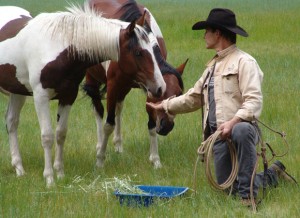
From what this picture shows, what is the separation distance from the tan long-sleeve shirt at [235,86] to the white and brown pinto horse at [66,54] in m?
0.97

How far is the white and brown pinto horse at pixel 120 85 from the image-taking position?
272 inches

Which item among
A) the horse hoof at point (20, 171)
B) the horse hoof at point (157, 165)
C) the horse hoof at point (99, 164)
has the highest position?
the horse hoof at point (157, 165)

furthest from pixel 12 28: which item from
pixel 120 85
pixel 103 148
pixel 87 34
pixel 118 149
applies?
pixel 118 149

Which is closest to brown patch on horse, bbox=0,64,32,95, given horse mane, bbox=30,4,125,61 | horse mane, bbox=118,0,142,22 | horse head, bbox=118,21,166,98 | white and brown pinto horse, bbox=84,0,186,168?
horse mane, bbox=30,4,125,61

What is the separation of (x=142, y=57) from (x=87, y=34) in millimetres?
583

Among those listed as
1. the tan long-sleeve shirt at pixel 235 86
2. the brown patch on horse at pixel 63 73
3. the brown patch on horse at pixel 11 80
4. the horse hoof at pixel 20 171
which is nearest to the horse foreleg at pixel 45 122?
the brown patch on horse at pixel 63 73

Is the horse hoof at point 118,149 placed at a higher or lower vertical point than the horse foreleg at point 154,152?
lower

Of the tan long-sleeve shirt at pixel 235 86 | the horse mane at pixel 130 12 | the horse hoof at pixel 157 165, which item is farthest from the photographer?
the horse mane at pixel 130 12

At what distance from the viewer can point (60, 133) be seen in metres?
7.09

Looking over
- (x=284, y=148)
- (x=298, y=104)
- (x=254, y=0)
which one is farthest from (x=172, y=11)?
(x=284, y=148)

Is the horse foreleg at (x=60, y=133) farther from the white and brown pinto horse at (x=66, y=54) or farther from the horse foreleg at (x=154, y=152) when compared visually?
the horse foreleg at (x=154, y=152)

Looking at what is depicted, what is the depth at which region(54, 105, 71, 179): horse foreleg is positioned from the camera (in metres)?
6.95

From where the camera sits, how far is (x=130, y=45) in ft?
21.0

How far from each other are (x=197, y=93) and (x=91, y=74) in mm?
2954
